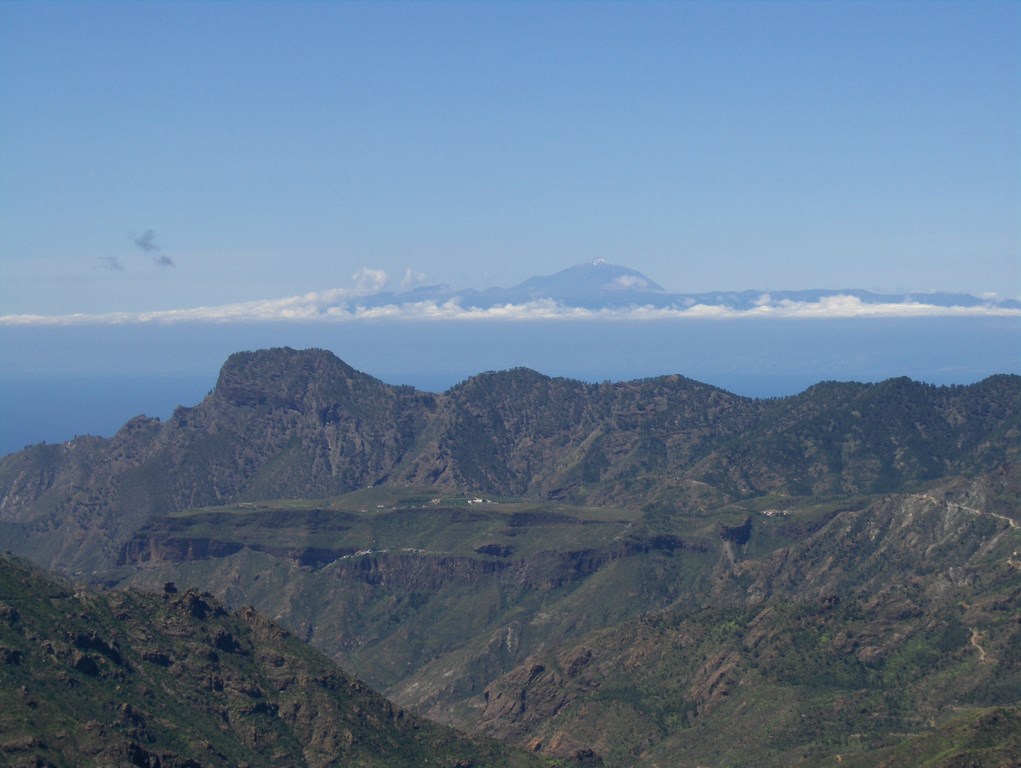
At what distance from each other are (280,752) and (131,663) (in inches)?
874

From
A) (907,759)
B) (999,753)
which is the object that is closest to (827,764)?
(907,759)

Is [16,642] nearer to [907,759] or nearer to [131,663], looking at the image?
[131,663]

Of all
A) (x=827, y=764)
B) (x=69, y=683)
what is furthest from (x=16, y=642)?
(x=827, y=764)

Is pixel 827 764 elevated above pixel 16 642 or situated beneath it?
situated beneath

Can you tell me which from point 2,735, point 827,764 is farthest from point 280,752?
point 827,764

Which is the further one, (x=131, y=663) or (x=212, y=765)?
(x=131, y=663)

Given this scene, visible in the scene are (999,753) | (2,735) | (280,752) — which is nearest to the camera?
(2,735)

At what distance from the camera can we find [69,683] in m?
185

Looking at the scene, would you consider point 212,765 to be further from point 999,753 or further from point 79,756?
point 999,753

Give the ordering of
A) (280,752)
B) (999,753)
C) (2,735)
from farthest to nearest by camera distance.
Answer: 1. (280,752)
2. (999,753)
3. (2,735)

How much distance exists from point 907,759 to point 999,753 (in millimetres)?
13015

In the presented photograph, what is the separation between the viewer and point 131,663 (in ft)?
654

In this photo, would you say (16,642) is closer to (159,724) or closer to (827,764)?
(159,724)

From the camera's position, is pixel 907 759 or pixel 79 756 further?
pixel 907 759
